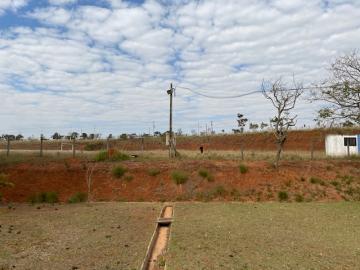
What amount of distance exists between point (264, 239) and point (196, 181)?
1166 cm

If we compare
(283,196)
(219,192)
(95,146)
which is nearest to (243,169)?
(219,192)

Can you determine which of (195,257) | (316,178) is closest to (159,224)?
(195,257)

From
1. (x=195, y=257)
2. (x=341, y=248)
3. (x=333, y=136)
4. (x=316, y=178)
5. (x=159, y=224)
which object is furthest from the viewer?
(x=333, y=136)

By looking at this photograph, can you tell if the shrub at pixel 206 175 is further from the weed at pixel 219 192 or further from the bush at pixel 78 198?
the bush at pixel 78 198

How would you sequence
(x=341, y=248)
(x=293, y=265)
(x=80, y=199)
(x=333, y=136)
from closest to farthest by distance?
(x=293, y=265) < (x=341, y=248) < (x=80, y=199) < (x=333, y=136)

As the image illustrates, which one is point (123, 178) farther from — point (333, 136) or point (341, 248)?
point (333, 136)

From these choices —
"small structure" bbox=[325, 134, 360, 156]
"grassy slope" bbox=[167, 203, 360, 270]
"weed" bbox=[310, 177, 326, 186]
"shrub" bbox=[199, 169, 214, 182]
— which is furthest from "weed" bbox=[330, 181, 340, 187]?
"small structure" bbox=[325, 134, 360, 156]

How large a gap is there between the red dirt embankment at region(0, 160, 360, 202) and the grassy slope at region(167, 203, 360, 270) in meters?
5.20

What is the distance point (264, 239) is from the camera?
1002 centimetres

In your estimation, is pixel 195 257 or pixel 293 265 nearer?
pixel 293 265

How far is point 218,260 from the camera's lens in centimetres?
815

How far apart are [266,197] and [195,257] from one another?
12.3m

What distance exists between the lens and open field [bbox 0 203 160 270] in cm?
800

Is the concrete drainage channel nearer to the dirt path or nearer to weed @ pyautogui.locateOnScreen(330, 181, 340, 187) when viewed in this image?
the dirt path
